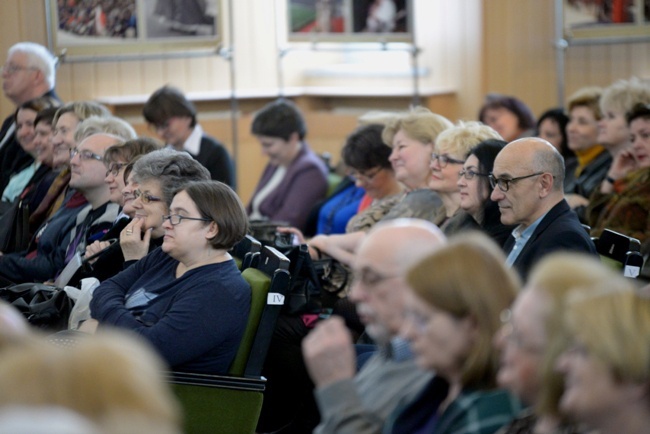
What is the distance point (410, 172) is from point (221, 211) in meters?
1.48

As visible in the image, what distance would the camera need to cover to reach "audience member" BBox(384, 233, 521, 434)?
2.13 meters

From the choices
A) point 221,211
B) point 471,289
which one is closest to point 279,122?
point 221,211

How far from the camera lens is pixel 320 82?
9.23m

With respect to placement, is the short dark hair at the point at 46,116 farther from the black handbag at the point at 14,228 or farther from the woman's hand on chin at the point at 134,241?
the woman's hand on chin at the point at 134,241

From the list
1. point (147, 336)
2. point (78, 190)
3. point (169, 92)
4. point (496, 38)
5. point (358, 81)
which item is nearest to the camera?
point (147, 336)

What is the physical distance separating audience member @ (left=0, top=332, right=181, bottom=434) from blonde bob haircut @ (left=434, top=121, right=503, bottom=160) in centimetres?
315

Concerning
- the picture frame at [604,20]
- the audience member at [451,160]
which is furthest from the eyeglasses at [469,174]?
the picture frame at [604,20]

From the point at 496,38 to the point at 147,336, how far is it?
17.6ft

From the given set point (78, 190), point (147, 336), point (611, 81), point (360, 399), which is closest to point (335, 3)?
point (611, 81)

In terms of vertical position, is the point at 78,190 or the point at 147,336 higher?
the point at 78,190

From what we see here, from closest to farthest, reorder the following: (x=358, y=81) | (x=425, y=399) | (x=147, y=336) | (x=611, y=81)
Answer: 1. (x=425, y=399)
2. (x=147, y=336)
3. (x=611, y=81)
4. (x=358, y=81)

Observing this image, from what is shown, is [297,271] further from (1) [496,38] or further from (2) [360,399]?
(1) [496,38]

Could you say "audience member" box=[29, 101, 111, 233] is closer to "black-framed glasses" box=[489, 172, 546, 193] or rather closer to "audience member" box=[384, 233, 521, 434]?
"black-framed glasses" box=[489, 172, 546, 193]

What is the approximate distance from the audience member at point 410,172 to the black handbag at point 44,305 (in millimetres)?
1249
